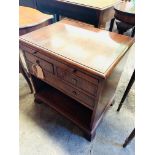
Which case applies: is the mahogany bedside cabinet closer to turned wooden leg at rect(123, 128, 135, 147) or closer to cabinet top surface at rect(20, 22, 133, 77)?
cabinet top surface at rect(20, 22, 133, 77)

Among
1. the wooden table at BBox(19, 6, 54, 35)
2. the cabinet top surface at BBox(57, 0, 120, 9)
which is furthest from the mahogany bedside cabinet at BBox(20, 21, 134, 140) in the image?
the cabinet top surface at BBox(57, 0, 120, 9)

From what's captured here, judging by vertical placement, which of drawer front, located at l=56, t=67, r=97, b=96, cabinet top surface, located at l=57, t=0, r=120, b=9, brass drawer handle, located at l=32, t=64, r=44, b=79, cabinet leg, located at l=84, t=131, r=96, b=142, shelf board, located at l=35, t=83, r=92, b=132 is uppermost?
cabinet top surface, located at l=57, t=0, r=120, b=9

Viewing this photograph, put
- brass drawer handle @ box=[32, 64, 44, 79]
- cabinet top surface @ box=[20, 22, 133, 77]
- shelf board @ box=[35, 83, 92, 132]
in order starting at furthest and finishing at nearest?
shelf board @ box=[35, 83, 92, 132], brass drawer handle @ box=[32, 64, 44, 79], cabinet top surface @ box=[20, 22, 133, 77]

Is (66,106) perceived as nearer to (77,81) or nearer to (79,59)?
(77,81)

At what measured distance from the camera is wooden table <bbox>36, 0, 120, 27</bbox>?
4.29ft

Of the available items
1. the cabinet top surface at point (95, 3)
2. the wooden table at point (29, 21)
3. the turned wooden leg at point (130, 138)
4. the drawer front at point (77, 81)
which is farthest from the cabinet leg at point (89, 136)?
the cabinet top surface at point (95, 3)

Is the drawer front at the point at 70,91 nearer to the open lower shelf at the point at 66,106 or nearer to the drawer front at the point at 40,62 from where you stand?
the drawer front at the point at 40,62

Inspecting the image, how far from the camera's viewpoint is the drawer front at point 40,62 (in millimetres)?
925

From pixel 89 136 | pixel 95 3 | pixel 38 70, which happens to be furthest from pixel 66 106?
pixel 95 3

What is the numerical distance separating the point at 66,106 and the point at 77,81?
0.47 metres

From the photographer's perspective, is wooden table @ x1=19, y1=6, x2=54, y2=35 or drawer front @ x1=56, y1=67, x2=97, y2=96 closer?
drawer front @ x1=56, y1=67, x2=97, y2=96
